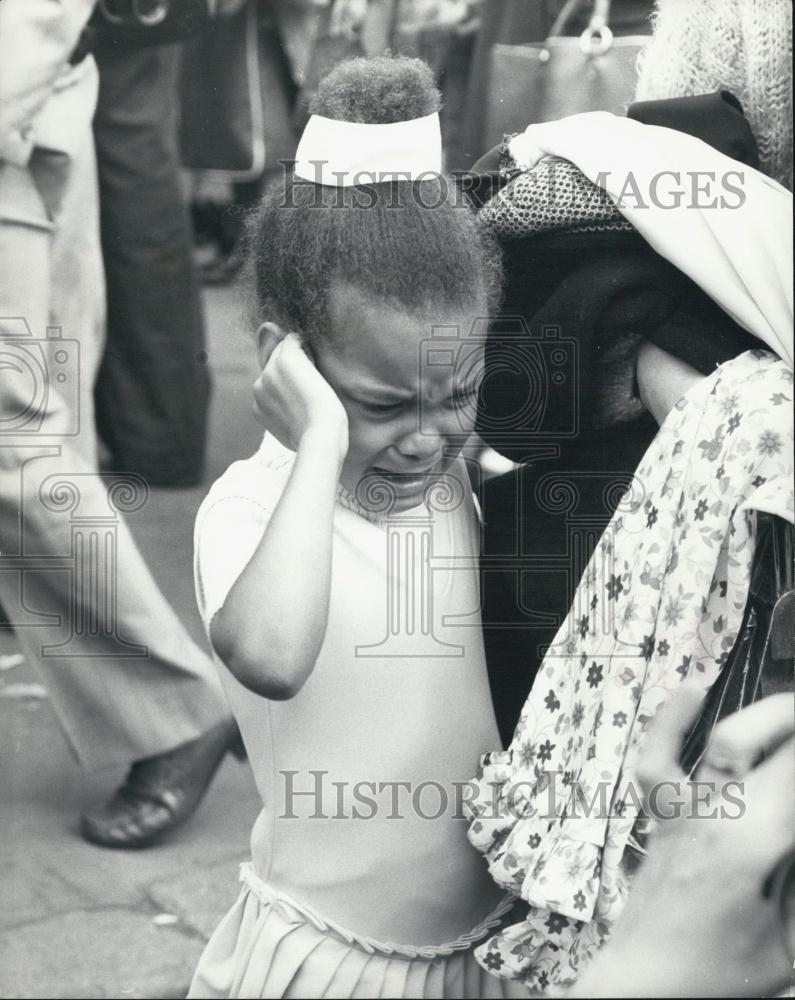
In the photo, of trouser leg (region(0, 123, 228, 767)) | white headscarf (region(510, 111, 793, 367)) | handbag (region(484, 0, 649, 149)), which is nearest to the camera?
white headscarf (region(510, 111, 793, 367))

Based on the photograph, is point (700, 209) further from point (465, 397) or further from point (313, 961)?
point (313, 961)

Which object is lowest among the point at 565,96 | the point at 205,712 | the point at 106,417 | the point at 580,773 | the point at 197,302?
the point at 205,712

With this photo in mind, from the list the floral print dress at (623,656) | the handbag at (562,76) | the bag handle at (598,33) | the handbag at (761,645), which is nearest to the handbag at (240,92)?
the handbag at (562,76)

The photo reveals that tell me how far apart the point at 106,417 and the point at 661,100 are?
830mm

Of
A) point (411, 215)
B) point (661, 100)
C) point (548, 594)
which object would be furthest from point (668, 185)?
point (548, 594)

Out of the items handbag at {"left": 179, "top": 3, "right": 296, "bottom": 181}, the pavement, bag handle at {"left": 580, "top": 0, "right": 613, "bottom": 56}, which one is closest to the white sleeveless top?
the pavement

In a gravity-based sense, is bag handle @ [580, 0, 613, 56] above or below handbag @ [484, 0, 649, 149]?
above

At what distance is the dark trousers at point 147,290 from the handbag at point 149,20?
0.07m

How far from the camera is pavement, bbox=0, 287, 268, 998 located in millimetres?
1600

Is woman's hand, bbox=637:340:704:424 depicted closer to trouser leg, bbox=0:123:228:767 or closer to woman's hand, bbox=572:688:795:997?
woman's hand, bbox=572:688:795:997

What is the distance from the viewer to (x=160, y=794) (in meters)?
1.91

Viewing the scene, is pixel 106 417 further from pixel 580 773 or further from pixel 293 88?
pixel 580 773

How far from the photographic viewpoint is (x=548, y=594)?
1.51m

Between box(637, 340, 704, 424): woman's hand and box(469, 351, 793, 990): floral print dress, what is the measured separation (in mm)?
28
